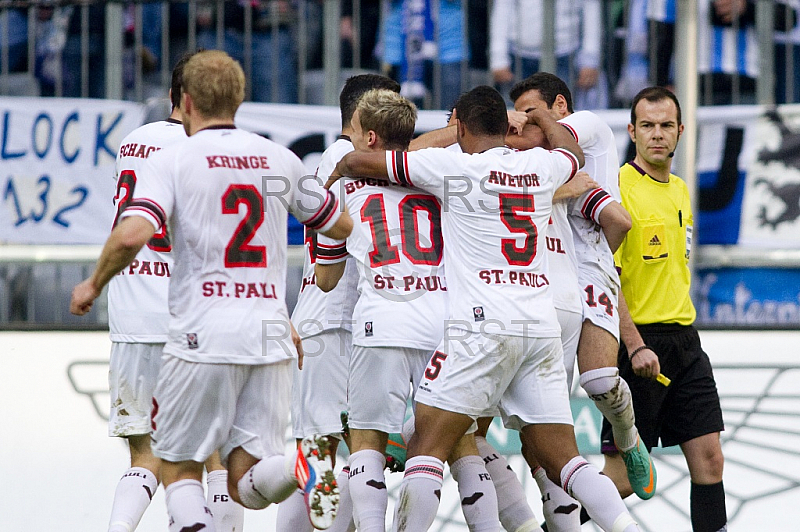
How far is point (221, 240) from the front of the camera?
4.36 meters

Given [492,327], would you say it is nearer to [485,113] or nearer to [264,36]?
[485,113]

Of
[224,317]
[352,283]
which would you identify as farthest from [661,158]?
[224,317]

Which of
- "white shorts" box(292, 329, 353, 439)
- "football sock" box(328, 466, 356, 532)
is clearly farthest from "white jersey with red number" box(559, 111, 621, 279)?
"football sock" box(328, 466, 356, 532)

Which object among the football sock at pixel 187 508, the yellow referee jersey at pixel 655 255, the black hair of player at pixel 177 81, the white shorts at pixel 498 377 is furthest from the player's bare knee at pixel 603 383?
the black hair of player at pixel 177 81

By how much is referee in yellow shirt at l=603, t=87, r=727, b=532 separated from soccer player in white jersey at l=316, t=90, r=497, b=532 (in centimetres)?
127

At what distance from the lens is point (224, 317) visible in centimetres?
436

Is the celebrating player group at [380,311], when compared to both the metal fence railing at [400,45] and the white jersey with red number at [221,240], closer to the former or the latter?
the white jersey with red number at [221,240]

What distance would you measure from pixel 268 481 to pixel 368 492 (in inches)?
28.7

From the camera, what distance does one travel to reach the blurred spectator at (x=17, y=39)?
8180 millimetres

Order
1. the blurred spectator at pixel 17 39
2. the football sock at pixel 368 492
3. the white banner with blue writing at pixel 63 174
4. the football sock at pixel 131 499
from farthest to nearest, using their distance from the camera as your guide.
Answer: the blurred spectator at pixel 17 39 < the white banner with blue writing at pixel 63 174 < the football sock at pixel 131 499 < the football sock at pixel 368 492

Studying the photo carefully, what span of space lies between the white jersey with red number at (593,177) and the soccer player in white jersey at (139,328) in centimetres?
181

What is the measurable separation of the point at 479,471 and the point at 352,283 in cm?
101

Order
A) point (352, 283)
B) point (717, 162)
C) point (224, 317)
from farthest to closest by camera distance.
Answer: point (717, 162) → point (352, 283) → point (224, 317)

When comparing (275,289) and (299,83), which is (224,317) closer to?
(275,289)
